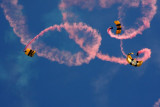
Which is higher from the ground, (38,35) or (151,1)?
(151,1)

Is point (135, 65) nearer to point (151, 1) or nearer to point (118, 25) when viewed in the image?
point (118, 25)

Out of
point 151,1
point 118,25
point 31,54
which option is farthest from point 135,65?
point 31,54

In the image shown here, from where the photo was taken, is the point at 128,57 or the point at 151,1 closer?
the point at 128,57

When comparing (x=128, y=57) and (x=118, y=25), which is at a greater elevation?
(x=118, y=25)

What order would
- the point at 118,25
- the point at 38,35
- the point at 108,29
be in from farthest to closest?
the point at 38,35 → the point at 108,29 → the point at 118,25

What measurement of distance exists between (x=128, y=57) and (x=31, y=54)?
20130 mm

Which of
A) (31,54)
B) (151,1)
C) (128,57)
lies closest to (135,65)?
(128,57)

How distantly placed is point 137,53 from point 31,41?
2379 cm

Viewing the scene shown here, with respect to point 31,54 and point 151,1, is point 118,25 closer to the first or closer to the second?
point 151,1

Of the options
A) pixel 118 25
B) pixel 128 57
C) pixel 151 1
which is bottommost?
pixel 128 57

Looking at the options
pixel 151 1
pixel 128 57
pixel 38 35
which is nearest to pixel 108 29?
pixel 128 57

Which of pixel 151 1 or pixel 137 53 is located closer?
pixel 137 53

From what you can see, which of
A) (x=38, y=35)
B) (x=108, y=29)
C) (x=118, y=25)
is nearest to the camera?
(x=118, y=25)

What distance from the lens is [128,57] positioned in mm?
41969
